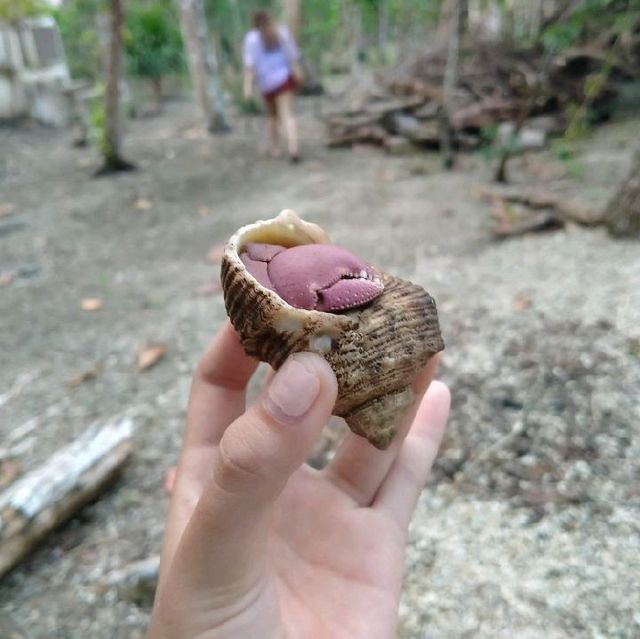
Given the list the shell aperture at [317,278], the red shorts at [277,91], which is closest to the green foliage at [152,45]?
the red shorts at [277,91]

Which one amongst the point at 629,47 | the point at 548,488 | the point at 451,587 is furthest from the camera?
the point at 629,47

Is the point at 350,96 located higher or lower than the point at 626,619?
lower

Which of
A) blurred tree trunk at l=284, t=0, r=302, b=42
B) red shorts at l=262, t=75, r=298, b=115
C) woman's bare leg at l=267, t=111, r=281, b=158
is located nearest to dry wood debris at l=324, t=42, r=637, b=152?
woman's bare leg at l=267, t=111, r=281, b=158

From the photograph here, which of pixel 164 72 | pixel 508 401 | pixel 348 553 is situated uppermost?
pixel 348 553

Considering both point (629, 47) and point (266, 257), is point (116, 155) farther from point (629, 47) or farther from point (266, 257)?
point (266, 257)

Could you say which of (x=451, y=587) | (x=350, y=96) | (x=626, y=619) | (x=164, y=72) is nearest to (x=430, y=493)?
(x=451, y=587)

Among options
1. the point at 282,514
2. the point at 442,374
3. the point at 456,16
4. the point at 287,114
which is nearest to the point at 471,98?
the point at 456,16

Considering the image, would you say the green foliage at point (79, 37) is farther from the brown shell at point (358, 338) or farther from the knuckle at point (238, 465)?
the knuckle at point (238, 465)
